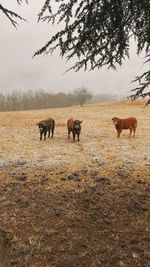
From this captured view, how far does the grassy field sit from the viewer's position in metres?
7.20

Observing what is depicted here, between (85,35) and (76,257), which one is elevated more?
(85,35)

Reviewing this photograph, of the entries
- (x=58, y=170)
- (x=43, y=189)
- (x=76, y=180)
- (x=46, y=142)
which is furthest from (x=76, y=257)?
(x=46, y=142)

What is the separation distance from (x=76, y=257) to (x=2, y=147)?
42.2 feet

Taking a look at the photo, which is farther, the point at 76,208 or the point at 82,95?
the point at 82,95

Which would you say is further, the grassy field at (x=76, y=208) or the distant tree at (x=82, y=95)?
the distant tree at (x=82, y=95)

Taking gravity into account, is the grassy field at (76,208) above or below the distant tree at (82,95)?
below

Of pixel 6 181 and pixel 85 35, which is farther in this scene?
pixel 6 181

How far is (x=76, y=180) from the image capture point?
38.4ft

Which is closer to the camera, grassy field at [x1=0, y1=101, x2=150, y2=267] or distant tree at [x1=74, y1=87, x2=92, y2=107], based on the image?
grassy field at [x1=0, y1=101, x2=150, y2=267]

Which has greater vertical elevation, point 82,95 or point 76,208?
point 82,95

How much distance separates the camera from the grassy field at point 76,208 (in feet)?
23.6

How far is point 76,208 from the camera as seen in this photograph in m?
9.34

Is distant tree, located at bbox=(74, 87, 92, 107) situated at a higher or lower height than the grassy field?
higher

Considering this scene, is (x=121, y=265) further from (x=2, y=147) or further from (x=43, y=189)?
(x=2, y=147)
